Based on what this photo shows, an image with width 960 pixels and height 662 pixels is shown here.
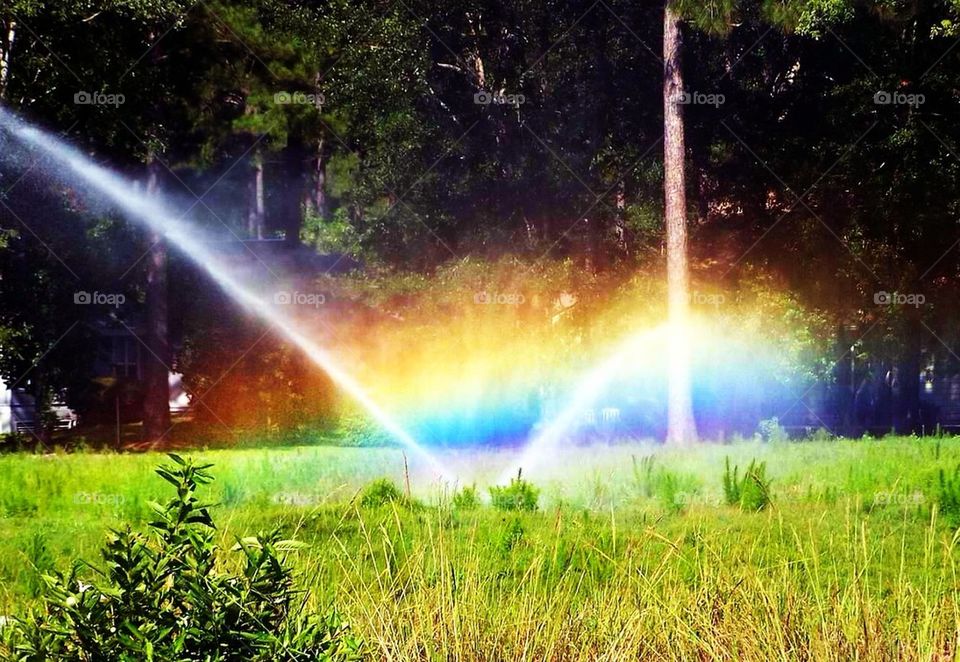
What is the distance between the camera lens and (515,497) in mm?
11727

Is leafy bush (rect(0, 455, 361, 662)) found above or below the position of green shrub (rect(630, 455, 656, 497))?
above

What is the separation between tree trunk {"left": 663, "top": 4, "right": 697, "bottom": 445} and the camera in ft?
70.9

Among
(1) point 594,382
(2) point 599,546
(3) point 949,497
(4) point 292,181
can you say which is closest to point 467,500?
(2) point 599,546

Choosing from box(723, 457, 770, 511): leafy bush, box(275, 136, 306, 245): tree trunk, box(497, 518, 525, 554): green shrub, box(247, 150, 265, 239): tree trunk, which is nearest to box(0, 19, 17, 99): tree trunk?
box(275, 136, 306, 245): tree trunk

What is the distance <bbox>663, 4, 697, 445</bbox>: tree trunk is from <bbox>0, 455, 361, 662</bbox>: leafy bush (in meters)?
17.5

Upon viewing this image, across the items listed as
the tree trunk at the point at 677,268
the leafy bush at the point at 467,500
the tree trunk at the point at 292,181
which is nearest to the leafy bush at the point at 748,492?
the leafy bush at the point at 467,500

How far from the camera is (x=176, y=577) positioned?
14.3 ft

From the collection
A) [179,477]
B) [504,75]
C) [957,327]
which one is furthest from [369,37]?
[179,477]

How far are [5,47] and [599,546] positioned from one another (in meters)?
18.5

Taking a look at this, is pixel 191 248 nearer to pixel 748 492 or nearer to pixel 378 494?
pixel 378 494

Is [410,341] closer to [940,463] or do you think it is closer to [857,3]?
[857,3]

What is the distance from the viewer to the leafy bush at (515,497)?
1163cm

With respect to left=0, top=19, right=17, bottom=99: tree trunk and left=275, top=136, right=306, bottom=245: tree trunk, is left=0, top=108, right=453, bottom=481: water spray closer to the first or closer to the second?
left=0, top=19, right=17, bottom=99: tree trunk

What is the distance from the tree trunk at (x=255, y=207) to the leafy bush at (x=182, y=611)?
57.1 metres
